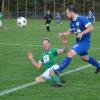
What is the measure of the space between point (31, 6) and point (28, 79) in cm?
6111

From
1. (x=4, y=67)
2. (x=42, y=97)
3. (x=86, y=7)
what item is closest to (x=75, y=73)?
(x=4, y=67)

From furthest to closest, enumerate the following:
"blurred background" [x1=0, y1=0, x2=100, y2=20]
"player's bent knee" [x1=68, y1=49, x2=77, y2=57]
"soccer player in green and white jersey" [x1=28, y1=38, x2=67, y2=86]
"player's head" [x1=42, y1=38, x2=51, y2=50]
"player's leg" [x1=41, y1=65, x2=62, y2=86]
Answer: "blurred background" [x1=0, y1=0, x2=100, y2=20], "player's bent knee" [x1=68, y1=49, x2=77, y2=57], "player's head" [x1=42, y1=38, x2=51, y2=50], "soccer player in green and white jersey" [x1=28, y1=38, x2=67, y2=86], "player's leg" [x1=41, y1=65, x2=62, y2=86]

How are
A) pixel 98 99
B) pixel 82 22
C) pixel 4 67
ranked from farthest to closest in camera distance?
pixel 4 67 → pixel 82 22 → pixel 98 99

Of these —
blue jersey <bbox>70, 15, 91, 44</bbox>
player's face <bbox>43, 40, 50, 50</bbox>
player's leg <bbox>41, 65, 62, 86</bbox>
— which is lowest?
player's leg <bbox>41, 65, 62, 86</bbox>

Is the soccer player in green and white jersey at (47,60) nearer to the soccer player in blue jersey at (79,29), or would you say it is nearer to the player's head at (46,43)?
the player's head at (46,43)

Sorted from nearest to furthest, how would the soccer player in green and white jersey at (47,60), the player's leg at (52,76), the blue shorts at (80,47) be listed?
the player's leg at (52,76) → the soccer player in green and white jersey at (47,60) → the blue shorts at (80,47)

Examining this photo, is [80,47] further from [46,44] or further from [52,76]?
[52,76]

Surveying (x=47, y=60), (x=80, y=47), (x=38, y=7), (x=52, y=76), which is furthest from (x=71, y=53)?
(x=38, y=7)

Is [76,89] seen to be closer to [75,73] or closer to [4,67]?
[75,73]

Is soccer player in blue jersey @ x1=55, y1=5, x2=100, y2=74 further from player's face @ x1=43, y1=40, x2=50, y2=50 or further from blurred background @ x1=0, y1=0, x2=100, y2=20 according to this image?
blurred background @ x1=0, y1=0, x2=100, y2=20

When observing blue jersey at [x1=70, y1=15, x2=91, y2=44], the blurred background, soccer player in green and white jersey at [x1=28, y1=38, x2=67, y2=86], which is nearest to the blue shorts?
blue jersey at [x1=70, y1=15, x2=91, y2=44]

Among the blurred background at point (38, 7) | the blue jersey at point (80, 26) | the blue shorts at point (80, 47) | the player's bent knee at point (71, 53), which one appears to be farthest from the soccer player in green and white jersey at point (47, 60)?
the blurred background at point (38, 7)

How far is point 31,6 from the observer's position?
72000mm

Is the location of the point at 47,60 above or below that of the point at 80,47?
below
